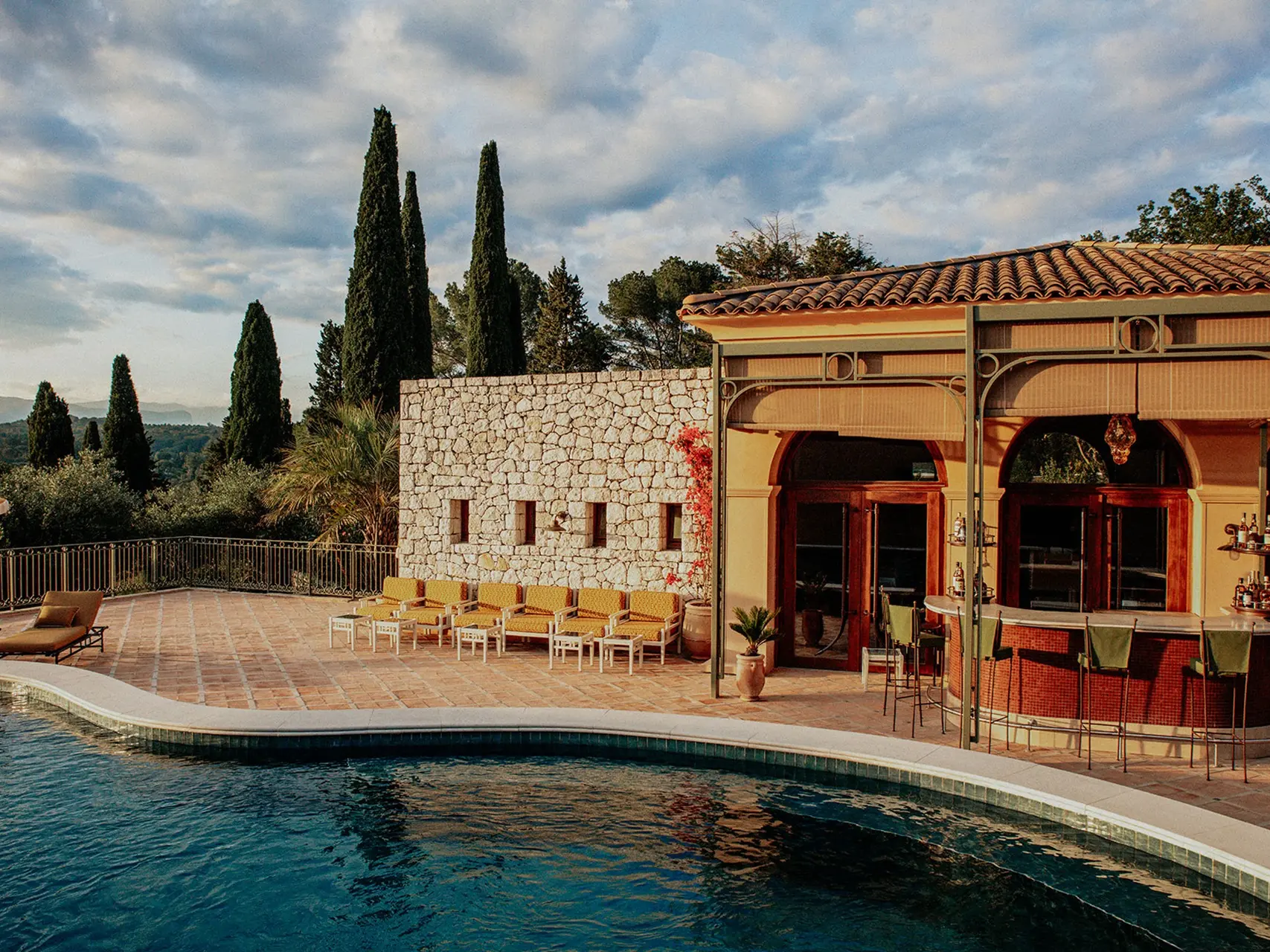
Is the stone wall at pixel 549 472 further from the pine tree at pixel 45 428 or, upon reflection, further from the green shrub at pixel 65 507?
the pine tree at pixel 45 428

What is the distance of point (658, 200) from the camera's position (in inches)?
1404

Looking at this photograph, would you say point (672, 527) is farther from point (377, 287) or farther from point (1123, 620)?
point (377, 287)

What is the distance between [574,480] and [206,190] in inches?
398

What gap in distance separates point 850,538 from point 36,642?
36.6 feet

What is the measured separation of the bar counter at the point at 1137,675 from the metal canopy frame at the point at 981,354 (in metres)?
0.49

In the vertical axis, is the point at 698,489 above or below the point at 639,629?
above

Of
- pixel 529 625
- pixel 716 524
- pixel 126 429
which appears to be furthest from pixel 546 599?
pixel 126 429

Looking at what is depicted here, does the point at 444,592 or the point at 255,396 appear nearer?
the point at 444,592

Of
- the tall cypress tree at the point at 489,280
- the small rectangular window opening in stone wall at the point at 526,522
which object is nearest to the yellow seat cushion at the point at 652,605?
the small rectangular window opening in stone wall at the point at 526,522

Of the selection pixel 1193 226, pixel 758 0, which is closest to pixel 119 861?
pixel 758 0

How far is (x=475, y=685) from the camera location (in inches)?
433

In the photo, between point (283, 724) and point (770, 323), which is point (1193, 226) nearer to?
point (770, 323)

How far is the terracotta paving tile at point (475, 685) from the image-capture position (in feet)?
26.1

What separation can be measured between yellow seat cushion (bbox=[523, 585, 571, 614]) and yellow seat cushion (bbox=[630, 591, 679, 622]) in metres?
1.23
